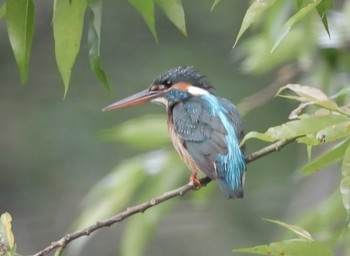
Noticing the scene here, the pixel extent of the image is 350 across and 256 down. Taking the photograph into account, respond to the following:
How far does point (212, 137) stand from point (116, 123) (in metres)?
3.71

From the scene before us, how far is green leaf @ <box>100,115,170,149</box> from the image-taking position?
346 centimetres

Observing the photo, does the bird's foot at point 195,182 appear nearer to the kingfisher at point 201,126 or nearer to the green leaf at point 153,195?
the kingfisher at point 201,126

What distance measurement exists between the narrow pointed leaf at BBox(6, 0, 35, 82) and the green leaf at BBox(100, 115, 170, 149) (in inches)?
45.9

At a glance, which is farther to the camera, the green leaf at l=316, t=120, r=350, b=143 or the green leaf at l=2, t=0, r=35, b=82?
the green leaf at l=2, t=0, r=35, b=82

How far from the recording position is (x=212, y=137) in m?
3.27

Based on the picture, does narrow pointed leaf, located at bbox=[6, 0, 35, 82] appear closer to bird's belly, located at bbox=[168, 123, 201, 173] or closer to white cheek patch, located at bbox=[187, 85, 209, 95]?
bird's belly, located at bbox=[168, 123, 201, 173]

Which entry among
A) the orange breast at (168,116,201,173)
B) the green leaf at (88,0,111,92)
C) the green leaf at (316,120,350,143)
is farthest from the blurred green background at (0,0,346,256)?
the green leaf at (316,120,350,143)

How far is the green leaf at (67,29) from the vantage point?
2260 millimetres

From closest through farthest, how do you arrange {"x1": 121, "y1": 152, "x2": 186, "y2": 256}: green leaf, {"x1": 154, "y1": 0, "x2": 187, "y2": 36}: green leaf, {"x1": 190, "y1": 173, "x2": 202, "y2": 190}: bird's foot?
{"x1": 154, "y1": 0, "x2": 187, "y2": 36}: green leaf < {"x1": 190, "y1": 173, "x2": 202, "y2": 190}: bird's foot < {"x1": 121, "y1": 152, "x2": 186, "y2": 256}: green leaf

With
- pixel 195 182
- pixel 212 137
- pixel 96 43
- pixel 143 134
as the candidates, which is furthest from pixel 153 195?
pixel 96 43

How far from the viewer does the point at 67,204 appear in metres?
7.04

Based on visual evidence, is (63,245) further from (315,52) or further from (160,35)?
(160,35)

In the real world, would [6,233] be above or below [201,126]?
below

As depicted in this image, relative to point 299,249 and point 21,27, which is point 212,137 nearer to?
point 21,27
